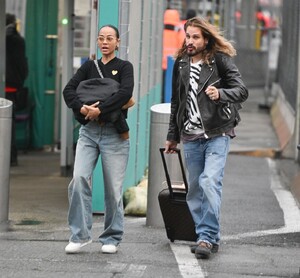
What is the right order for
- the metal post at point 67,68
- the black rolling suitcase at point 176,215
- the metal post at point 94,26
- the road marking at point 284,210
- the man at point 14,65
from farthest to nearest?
1. the man at point 14,65
2. the metal post at point 67,68
3. the metal post at point 94,26
4. the road marking at point 284,210
5. the black rolling suitcase at point 176,215

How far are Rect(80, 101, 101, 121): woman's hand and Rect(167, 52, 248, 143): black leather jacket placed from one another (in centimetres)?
74

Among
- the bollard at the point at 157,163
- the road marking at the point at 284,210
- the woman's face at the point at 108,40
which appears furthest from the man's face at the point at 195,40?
the road marking at the point at 284,210

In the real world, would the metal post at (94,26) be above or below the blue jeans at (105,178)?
above

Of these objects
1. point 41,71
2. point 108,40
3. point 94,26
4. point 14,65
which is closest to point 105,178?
point 108,40

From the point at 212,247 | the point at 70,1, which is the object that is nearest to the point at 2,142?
the point at 212,247

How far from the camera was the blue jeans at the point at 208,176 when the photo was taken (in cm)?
910

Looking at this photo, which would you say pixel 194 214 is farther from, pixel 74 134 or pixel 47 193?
pixel 74 134

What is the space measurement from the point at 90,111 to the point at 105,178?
2.07 ft

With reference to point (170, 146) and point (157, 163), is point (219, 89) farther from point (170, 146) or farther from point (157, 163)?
point (157, 163)

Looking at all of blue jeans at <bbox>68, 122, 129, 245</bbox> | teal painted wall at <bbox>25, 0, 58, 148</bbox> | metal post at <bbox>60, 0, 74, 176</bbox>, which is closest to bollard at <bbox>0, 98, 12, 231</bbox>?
blue jeans at <bbox>68, 122, 129, 245</bbox>

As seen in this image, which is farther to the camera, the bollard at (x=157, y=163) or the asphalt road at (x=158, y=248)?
the bollard at (x=157, y=163)

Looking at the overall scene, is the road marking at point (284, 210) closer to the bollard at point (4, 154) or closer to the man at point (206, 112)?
the man at point (206, 112)

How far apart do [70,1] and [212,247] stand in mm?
5865

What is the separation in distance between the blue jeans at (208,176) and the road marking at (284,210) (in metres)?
1.02
